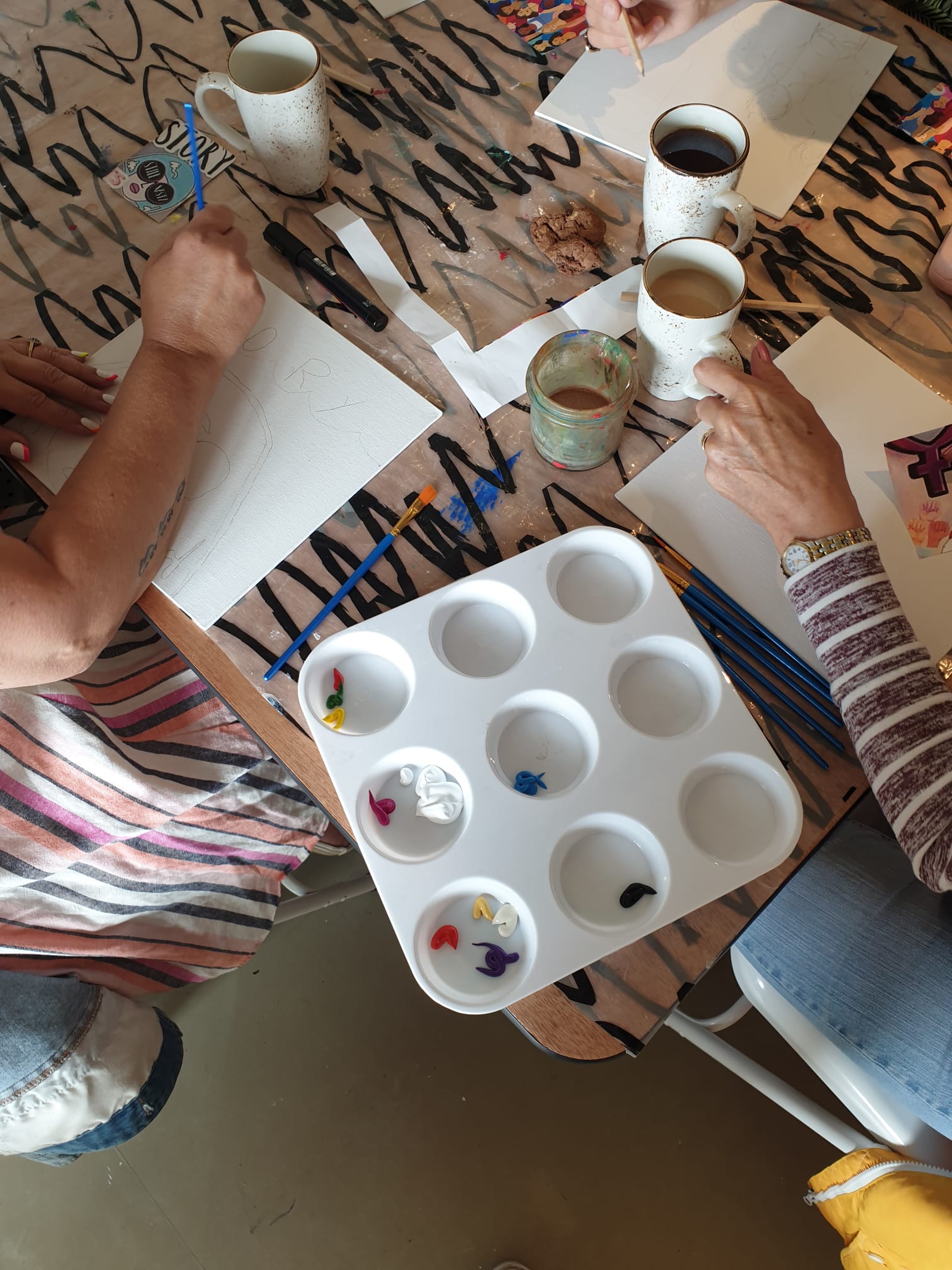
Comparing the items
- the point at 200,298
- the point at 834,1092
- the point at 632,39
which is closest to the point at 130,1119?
the point at 834,1092

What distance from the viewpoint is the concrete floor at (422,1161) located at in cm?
126

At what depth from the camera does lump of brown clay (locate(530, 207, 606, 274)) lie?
2.66 ft

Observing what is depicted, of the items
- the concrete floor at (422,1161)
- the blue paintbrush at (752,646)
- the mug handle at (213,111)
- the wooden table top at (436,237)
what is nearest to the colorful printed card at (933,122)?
the wooden table top at (436,237)

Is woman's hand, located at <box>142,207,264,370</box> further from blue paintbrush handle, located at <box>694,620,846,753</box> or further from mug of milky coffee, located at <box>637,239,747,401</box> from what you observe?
blue paintbrush handle, located at <box>694,620,846,753</box>

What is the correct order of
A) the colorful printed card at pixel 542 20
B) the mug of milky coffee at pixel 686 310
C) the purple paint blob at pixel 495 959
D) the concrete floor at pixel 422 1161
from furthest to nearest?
1. the concrete floor at pixel 422 1161
2. the colorful printed card at pixel 542 20
3. the mug of milky coffee at pixel 686 310
4. the purple paint blob at pixel 495 959

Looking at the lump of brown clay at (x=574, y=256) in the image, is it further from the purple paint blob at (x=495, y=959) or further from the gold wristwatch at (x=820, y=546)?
the purple paint blob at (x=495, y=959)

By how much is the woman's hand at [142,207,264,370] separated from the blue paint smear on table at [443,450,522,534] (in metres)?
0.25

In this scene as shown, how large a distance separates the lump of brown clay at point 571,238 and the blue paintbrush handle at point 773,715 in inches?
16.2

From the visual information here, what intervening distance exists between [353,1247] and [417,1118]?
0.63 ft

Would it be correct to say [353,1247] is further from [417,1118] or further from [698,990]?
[698,990]

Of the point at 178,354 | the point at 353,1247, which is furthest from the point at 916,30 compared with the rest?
the point at 353,1247

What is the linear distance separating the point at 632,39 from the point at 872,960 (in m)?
0.89

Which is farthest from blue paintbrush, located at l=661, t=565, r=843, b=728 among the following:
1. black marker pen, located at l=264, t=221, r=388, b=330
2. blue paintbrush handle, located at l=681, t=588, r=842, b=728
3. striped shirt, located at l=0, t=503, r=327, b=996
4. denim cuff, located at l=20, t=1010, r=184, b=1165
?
denim cuff, located at l=20, t=1010, r=184, b=1165

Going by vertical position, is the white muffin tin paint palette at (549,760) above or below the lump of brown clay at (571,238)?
below
